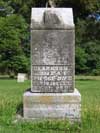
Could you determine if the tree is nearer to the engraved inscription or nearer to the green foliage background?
the green foliage background

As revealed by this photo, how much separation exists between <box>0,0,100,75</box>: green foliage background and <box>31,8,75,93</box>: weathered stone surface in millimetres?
35431

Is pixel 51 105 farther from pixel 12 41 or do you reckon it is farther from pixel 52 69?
pixel 12 41

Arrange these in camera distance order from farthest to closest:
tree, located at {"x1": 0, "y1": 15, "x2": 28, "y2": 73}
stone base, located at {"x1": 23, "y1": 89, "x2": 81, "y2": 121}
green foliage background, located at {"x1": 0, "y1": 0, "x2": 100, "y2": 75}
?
1. tree, located at {"x1": 0, "y1": 15, "x2": 28, "y2": 73}
2. green foliage background, located at {"x1": 0, "y1": 0, "x2": 100, "y2": 75}
3. stone base, located at {"x1": 23, "y1": 89, "x2": 81, "y2": 121}

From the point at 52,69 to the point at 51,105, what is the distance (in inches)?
34.6

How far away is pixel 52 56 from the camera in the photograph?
11.5m

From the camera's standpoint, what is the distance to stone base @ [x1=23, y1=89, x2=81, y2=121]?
37.3 feet

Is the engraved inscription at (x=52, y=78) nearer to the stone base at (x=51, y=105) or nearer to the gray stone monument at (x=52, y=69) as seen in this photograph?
the gray stone monument at (x=52, y=69)

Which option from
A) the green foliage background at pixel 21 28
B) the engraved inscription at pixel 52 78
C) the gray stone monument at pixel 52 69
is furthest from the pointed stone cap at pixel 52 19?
the green foliage background at pixel 21 28

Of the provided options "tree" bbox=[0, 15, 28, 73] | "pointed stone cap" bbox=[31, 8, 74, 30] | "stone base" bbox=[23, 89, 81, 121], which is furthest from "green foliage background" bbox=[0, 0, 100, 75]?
"stone base" bbox=[23, 89, 81, 121]

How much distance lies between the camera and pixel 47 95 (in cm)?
1139

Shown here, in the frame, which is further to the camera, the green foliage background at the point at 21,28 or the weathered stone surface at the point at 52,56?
the green foliage background at the point at 21,28

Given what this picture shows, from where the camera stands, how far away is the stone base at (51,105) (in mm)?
11359

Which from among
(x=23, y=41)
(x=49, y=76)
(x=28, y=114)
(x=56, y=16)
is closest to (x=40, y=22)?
(x=56, y=16)

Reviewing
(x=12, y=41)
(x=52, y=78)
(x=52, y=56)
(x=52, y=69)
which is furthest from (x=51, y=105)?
(x=12, y=41)
